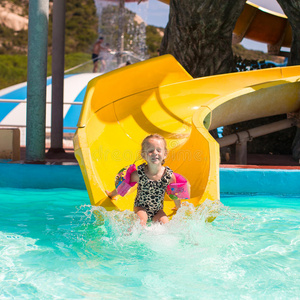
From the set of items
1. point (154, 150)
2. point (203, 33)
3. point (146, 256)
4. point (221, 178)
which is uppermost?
point (203, 33)

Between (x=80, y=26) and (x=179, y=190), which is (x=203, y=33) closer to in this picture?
(x=179, y=190)

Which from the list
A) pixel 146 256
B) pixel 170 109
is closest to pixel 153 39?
pixel 170 109

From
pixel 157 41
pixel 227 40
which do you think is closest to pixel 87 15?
pixel 157 41

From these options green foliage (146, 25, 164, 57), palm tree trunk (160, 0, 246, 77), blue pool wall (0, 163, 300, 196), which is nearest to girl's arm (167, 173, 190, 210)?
blue pool wall (0, 163, 300, 196)

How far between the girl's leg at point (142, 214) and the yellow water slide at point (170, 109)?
366mm

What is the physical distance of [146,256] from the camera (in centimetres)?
245

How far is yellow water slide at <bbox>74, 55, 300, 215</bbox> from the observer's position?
340 centimetres

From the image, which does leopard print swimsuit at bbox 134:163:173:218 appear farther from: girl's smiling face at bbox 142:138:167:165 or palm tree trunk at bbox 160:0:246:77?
palm tree trunk at bbox 160:0:246:77

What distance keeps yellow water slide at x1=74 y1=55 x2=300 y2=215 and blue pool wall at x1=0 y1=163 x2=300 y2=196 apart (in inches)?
24.0

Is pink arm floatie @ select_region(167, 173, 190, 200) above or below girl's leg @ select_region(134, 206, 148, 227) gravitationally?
above

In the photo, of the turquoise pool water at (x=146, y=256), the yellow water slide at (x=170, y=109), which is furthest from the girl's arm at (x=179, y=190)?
the yellow water slide at (x=170, y=109)

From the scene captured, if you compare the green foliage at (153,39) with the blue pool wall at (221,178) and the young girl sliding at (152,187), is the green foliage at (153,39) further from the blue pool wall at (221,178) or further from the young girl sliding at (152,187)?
the young girl sliding at (152,187)

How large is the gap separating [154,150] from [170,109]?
1939 mm

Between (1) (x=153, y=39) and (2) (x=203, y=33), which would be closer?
(2) (x=203, y=33)
